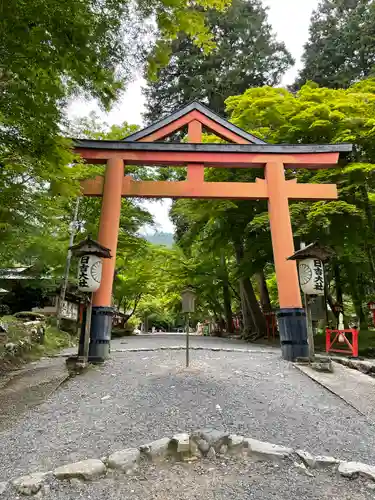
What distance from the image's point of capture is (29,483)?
2443mm

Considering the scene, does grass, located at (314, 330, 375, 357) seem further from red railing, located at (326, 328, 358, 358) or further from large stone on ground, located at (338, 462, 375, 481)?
large stone on ground, located at (338, 462, 375, 481)

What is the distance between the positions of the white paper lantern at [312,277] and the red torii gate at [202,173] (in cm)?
91

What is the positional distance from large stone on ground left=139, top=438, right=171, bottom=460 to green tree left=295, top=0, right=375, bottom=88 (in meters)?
16.5

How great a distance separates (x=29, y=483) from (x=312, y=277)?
5.12m

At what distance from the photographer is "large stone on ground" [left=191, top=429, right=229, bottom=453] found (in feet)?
9.87

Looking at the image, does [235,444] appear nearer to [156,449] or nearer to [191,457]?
[191,457]

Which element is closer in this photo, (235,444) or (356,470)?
(356,470)

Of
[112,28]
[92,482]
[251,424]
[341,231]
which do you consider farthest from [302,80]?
[92,482]

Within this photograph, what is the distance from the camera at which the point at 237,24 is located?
16.5 m

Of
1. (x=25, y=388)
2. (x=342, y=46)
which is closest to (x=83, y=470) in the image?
(x=25, y=388)

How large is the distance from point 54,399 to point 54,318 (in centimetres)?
832

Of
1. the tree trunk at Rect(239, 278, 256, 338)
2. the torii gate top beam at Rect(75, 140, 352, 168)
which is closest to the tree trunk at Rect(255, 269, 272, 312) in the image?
the tree trunk at Rect(239, 278, 256, 338)

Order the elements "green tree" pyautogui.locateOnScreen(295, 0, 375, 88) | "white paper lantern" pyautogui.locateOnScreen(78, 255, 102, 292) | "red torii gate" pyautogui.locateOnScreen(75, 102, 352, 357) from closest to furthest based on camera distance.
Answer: "white paper lantern" pyautogui.locateOnScreen(78, 255, 102, 292), "red torii gate" pyautogui.locateOnScreen(75, 102, 352, 357), "green tree" pyautogui.locateOnScreen(295, 0, 375, 88)

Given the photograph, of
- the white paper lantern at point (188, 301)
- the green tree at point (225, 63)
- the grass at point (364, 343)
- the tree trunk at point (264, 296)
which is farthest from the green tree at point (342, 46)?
the white paper lantern at point (188, 301)
